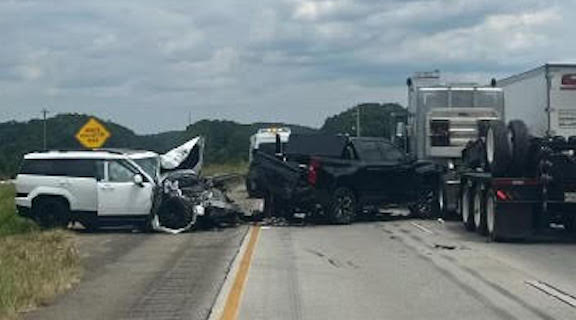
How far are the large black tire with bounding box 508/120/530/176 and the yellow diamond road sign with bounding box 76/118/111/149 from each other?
13891 millimetres

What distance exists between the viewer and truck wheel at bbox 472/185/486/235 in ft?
71.1

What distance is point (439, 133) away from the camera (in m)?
28.2

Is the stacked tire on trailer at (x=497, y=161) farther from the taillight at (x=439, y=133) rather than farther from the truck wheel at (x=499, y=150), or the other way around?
the taillight at (x=439, y=133)

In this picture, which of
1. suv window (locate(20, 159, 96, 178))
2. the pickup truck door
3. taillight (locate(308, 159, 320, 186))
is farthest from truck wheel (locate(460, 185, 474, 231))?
suv window (locate(20, 159, 96, 178))

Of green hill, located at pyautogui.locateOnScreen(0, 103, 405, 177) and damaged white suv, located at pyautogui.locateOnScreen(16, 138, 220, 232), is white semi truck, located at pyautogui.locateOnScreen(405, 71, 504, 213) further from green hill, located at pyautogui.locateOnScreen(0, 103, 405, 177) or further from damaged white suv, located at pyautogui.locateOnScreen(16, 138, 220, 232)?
green hill, located at pyautogui.locateOnScreen(0, 103, 405, 177)

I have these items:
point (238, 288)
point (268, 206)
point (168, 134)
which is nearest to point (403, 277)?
point (238, 288)

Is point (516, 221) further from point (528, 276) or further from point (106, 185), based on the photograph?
point (106, 185)

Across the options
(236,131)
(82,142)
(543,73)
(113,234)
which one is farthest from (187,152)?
(236,131)

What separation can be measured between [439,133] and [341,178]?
3914 mm

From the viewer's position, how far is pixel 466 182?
79.6ft

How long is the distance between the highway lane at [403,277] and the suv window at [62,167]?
4348 millimetres

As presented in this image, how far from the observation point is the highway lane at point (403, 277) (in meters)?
11.6

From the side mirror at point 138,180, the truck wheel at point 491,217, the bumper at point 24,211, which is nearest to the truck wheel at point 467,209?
the truck wheel at point 491,217

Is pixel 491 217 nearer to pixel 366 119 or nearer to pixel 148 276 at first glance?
pixel 148 276
